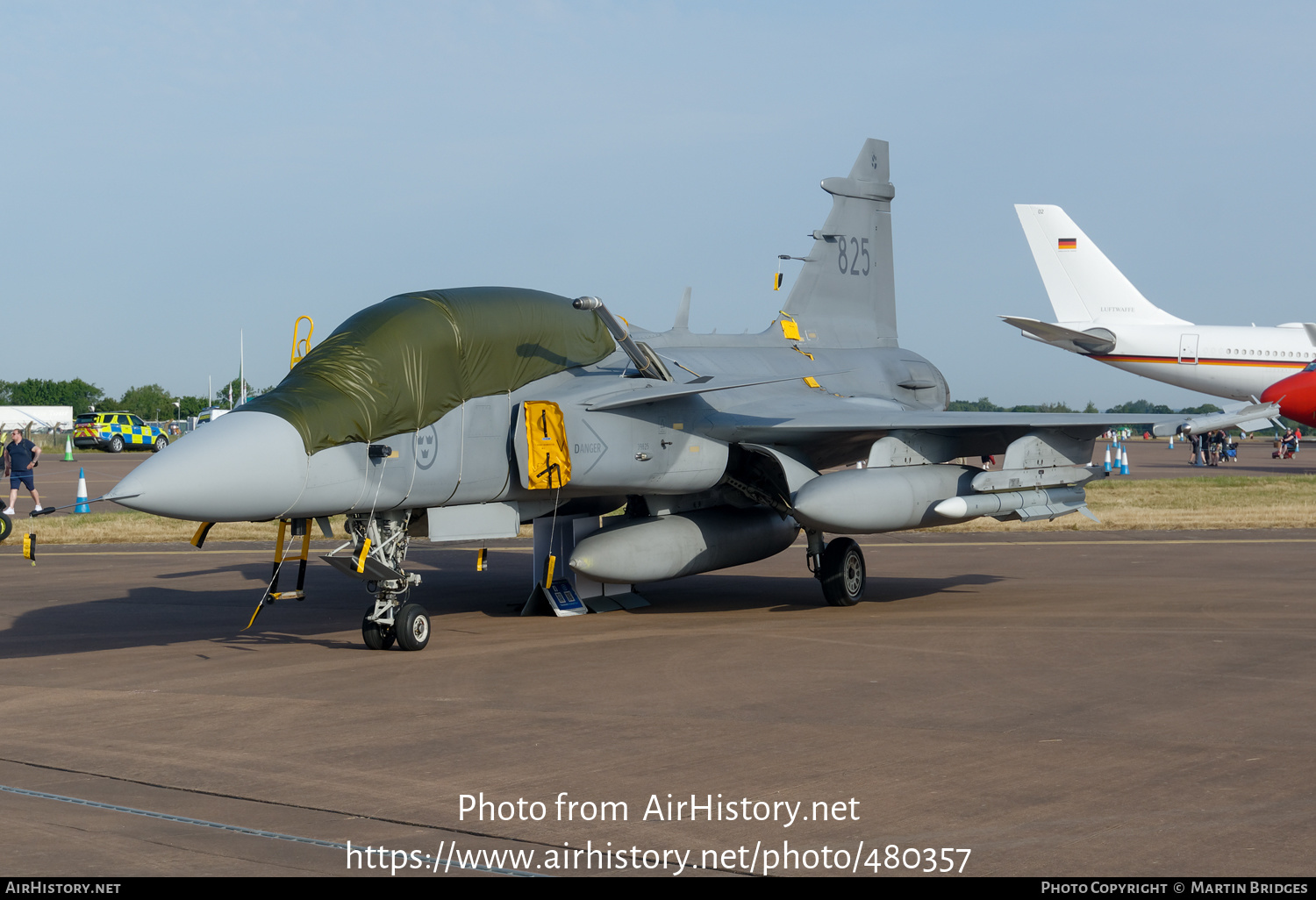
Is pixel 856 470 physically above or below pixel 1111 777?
above

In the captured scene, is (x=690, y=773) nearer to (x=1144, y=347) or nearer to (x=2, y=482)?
(x=2, y=482)

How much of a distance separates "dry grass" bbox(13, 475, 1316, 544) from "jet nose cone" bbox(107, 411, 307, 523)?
993 cm

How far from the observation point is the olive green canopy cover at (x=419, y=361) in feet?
29.7

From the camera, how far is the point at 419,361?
31.7 feet

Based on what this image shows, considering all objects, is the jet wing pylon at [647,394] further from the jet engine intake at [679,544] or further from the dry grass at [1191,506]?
the dry grass at [1191,506]

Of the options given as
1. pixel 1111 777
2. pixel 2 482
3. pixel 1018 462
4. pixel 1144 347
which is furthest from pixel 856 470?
pixel 1144 347

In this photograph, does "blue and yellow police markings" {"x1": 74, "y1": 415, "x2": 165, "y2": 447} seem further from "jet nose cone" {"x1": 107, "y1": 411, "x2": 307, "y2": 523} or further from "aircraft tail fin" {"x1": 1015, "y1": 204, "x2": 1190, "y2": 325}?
"jet nose cone" {"x1": 107, "y1": 411, "x2": 307, "y2": 523}

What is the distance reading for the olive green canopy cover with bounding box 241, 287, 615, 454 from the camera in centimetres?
905

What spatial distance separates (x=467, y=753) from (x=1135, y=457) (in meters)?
53.0

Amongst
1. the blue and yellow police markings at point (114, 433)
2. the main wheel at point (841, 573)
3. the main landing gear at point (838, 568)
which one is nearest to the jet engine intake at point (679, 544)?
the main landing gear at point (838, 568)

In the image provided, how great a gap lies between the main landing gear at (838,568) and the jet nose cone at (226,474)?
598cm

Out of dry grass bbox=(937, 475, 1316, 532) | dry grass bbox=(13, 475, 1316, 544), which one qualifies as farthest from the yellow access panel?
dry grass bbox=(937, 475, 1316, 532)

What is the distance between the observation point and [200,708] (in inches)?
308

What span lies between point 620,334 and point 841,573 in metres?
3.78
